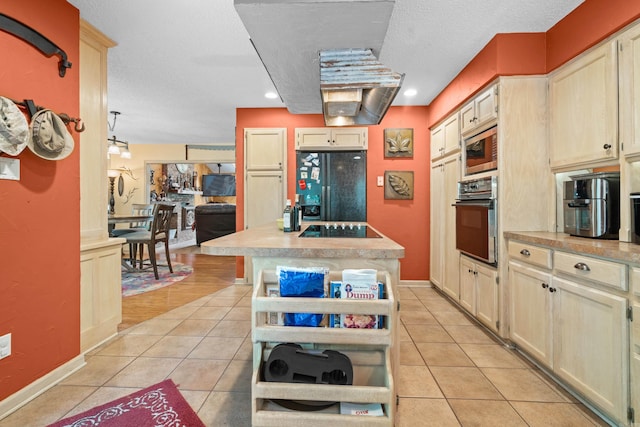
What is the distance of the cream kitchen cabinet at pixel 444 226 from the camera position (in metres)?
3.26

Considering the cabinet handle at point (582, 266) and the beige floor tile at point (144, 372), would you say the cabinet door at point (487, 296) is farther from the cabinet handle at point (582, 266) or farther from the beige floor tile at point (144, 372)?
the beige floor tile at point (144, 372)

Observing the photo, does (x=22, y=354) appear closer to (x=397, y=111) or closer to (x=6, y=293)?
(x=6, y=293)

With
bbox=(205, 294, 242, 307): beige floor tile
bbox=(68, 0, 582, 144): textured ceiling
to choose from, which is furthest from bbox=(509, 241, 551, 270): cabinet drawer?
bbox=(205, 294, 242, 307): beige floor tile

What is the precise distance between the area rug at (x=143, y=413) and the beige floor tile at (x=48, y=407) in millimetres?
107

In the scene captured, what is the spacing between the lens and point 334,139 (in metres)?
3.98

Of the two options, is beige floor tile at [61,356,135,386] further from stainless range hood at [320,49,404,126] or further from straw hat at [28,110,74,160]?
stainless range hood at [320,49,404,126]

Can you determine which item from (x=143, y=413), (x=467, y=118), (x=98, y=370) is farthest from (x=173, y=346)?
(x=467, y=118)

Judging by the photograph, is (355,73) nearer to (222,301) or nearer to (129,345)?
(129,345)

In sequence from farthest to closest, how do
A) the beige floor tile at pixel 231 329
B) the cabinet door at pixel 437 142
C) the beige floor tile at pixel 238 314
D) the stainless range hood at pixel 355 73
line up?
the cabinet door at pixel 437 142, the beige floor tile at pixel 238 314, the beige floor tile at pixel 231 329, the stainless range hood at pixel 355 73

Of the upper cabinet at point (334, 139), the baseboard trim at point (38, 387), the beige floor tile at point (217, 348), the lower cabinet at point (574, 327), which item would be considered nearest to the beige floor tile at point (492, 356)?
the lower cabinet at point (574, 327)

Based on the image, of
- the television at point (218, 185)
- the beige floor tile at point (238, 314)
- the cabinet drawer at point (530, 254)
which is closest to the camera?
the cabinet drawer at point (530, 254)

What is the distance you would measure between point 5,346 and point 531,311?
3081 mm

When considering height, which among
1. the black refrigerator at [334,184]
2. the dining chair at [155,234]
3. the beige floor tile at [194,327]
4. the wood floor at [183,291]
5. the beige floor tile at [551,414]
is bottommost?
the beige floor tile at [551,414]

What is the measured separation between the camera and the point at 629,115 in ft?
5.41
